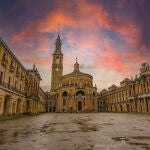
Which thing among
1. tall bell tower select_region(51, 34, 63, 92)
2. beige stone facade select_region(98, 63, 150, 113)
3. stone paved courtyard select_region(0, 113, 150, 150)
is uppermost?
tall bell tower select_region(51, 34, 63, 92)

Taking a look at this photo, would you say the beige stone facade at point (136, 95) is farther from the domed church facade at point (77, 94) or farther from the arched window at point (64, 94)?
the arched window at point (64, 94)

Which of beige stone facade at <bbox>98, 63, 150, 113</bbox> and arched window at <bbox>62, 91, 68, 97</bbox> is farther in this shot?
arched window at <bbox>62, 91, 68, 97</bbox>

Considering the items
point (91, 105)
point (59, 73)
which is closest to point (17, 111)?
point (91, 105)

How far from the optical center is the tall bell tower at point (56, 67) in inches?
3943

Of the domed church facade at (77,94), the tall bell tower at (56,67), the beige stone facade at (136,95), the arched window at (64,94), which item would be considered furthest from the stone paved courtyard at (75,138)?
the tall bell tower at (56,67)

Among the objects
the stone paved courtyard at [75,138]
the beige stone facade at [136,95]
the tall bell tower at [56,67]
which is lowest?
the stone paved courtyard at [75,138]

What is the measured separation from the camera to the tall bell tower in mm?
100156

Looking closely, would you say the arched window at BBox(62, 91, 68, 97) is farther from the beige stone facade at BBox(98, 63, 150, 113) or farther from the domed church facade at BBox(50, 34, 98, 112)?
the beige stone facade at BBox(98, 63, 150, 113)

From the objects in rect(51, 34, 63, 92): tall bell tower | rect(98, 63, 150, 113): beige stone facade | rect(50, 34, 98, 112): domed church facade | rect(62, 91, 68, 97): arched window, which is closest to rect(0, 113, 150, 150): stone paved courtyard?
rect(98, 63, 150, 113): beige stone facade

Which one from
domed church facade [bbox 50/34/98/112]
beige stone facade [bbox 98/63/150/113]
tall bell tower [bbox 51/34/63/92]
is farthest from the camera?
tall bell tower [bbox 51/34/63/92]

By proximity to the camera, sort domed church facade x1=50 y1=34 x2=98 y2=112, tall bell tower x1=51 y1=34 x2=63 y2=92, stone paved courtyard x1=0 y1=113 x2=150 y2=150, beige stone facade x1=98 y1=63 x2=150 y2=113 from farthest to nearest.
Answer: tall bell tower x1=51 y1=34 x2=63 y2=92
domed church facade x1=50 y1=34 x2=98 y2=112
beige stone facade x1=98 y1=63 x2=150 y2=113
stone paved courtyard x1=0 y1=113 x2=150 y2=150

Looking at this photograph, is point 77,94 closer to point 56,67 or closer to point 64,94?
point 64,94

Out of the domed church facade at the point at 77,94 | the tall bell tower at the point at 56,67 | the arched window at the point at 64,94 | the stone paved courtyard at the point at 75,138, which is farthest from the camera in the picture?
the tall bell tower at the point at 56,67

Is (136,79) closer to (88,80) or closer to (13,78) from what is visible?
(88,80)
